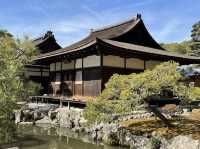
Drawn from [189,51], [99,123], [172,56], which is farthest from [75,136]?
[189,51]

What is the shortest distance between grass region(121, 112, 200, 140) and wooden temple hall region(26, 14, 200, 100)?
6.75m

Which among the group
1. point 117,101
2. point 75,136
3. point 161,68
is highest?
point 161,68

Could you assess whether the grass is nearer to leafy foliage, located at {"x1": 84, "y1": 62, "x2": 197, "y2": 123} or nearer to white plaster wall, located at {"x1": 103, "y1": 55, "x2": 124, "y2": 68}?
leafy foliage, located at {"x1": 84, "y1": 62, "x2": 197, "y2": 123}

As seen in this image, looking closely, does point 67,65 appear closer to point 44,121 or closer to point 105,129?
point 44,121

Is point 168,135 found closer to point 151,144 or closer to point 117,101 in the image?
point 151,144

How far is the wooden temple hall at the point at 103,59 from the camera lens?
23.2m

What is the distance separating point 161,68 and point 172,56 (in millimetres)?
12757

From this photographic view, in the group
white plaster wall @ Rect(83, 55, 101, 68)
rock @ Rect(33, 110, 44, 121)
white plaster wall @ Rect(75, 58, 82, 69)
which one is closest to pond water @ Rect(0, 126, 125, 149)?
rock @ Rect(33, 110, 44, 121)

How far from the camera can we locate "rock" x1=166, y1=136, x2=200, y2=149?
1154 cm

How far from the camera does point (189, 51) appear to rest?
5634 cm

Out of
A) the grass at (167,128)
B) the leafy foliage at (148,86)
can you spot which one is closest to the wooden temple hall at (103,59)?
the grass at (167,128)

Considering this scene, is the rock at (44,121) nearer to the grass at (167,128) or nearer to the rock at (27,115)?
the rock at (27,115)

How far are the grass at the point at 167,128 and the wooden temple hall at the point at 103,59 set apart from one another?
6746 millimetres

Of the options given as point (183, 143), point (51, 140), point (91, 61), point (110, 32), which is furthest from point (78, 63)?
point (183, 143)
